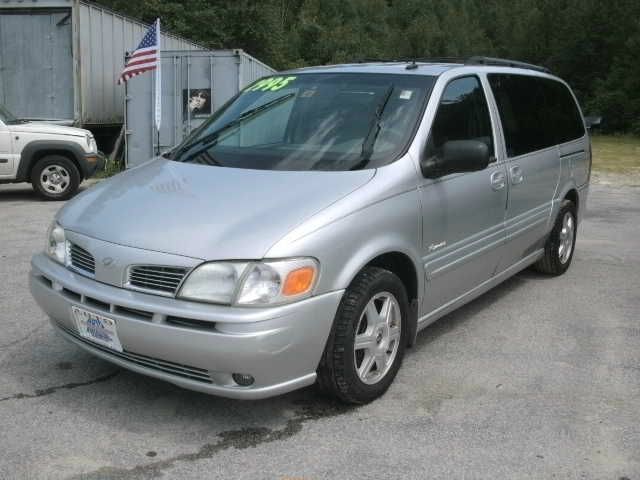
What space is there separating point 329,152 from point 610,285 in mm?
3321

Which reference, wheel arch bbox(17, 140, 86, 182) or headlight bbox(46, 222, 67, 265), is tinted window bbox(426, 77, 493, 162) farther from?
wheel arch bbox(17, 140, 86, 182)

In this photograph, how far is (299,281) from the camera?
123 inches

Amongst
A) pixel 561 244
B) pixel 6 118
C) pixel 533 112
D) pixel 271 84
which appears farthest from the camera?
pixel 6 118

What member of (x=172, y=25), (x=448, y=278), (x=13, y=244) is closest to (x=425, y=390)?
(x=448, y=278)

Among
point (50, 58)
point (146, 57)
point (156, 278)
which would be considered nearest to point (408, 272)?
point (156, 278)

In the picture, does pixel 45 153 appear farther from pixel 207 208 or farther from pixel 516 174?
pixel 207 208

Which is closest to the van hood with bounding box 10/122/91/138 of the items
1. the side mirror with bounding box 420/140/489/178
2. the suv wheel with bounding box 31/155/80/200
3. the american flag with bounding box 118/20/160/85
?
the suv wheel with bounding box 31/155/80/200

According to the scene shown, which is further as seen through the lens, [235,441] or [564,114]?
[564,114]

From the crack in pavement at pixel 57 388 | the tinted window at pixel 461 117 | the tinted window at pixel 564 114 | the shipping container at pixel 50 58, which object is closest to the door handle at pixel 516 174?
the tinted window at pixel 461 117

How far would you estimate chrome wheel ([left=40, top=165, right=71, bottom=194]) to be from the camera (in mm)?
10648

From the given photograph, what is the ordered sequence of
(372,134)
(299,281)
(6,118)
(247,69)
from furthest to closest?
(247,69), (6,118), (372,134), (299,281)

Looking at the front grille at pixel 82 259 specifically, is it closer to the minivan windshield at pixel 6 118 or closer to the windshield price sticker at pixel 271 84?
the windshield price sticker at pixel 271 84

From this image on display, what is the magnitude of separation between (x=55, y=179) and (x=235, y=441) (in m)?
8.42

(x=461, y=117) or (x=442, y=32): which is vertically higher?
(x=442, y=32)
